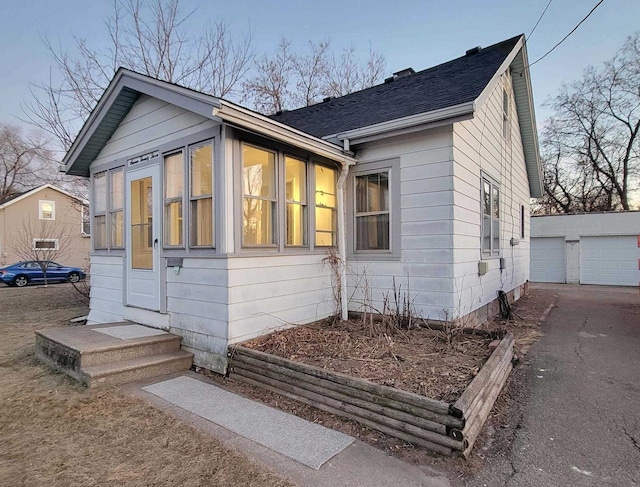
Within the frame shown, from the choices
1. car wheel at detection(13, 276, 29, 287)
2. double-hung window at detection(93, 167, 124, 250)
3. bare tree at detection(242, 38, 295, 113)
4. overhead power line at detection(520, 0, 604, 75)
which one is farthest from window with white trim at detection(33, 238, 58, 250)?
overhead power line at detection(520, 0, 604, 75)

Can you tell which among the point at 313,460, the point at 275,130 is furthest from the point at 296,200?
the point at 313,460

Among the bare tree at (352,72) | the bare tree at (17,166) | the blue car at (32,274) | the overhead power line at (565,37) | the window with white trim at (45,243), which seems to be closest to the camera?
the overhead power line at (565,37)

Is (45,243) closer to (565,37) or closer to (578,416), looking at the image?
(565,37)

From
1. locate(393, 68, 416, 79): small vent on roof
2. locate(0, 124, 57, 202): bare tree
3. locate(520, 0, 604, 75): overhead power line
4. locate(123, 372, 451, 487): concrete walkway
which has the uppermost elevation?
locate(0, 124, 57, 202): bare tree

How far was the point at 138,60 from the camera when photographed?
1228cm

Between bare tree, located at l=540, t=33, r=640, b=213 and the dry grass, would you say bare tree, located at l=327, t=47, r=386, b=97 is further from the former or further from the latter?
the dry grass

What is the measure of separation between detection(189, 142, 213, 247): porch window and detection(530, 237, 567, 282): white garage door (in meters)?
15.5

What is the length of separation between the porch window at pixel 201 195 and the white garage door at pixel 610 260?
615 inches

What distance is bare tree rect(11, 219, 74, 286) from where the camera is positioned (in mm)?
19852

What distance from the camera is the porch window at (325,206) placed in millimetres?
5652

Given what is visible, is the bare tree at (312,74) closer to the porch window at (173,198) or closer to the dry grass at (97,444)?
the porch window at (173,198)

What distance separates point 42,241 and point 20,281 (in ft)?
16.5

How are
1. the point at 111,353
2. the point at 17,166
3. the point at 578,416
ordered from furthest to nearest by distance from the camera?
the point at 17,166
the point at 111,353
the point at 578,416

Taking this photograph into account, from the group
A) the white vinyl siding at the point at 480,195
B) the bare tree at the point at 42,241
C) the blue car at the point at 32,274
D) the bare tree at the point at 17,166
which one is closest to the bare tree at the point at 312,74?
the white vinyl siding at the point at 480,195
